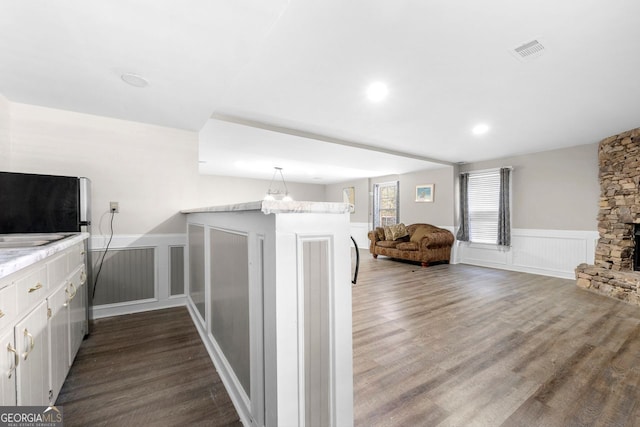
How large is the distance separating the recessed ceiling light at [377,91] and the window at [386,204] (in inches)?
199

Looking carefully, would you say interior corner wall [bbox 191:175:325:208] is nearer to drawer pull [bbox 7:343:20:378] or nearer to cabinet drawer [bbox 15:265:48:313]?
cabinet drawer [bbox 15:265:48:313]

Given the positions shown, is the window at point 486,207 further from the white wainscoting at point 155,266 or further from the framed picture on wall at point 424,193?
the white wainscoting at point 155,266

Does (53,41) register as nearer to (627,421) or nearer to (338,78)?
(338,78)

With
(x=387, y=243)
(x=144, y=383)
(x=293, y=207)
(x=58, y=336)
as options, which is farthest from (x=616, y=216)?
(x=58, y=336)

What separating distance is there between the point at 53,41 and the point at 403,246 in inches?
234

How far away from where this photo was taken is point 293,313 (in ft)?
3.42

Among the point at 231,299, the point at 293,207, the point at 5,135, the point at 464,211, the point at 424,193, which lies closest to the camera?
the point at 293,207

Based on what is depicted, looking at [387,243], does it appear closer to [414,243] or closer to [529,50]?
[414,243]

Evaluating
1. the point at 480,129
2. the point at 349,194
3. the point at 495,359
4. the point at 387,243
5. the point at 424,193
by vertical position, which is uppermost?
the point at 480,129

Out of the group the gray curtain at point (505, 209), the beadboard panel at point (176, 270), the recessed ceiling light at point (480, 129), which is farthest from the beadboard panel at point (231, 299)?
the gray curtain at point (505, 209)

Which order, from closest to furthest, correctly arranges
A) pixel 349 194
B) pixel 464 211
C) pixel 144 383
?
pixel 144 383, pixel 464 211, pixel 349 194

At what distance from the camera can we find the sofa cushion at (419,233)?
603 centimetres

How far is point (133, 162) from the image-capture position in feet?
9.59

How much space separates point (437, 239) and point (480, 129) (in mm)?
2678
